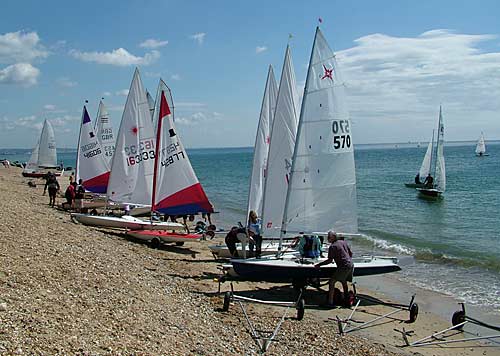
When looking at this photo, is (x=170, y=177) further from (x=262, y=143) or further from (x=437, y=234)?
(x=437, y=234)

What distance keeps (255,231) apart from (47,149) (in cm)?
3571

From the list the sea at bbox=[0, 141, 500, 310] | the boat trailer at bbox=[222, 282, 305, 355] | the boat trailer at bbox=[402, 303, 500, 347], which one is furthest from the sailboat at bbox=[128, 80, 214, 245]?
the boat trailer at bbox=[402, 303, 500, 347]

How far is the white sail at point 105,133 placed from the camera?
24727 millimetres

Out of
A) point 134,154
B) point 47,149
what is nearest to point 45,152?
point 47,149

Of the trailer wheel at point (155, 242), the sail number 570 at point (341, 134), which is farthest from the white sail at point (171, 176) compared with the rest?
the sail number 570 at point (341, 134)

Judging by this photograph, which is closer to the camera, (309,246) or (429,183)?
(309,246)

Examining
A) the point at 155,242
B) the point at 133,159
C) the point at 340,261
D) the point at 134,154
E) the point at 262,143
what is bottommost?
the point at 155,242

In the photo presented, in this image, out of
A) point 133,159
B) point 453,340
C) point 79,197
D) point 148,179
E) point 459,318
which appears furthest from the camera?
point 79,197

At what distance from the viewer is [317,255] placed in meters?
12.3

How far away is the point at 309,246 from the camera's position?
12.3 meters

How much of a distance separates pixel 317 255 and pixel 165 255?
199 inches

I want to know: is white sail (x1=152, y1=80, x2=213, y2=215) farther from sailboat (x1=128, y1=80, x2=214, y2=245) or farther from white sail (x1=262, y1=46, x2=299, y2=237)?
white sail (x1=262, y1=46, x2=299, y2=237)

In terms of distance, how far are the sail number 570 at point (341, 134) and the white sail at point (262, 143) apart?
8.87 ft

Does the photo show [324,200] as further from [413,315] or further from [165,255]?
[165,255]
